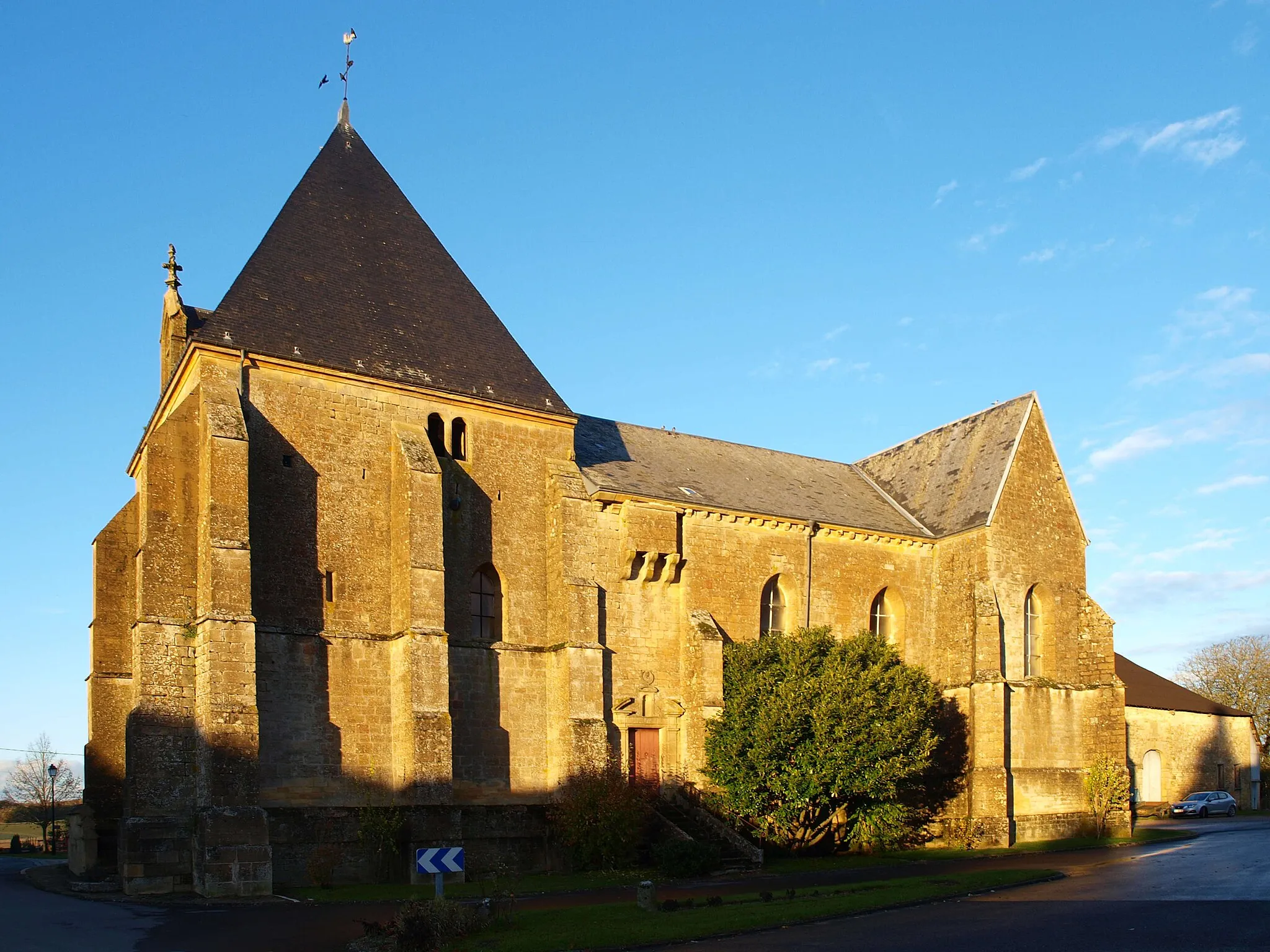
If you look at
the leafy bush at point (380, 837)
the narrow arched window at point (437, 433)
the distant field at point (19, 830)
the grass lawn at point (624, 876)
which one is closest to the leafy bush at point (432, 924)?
the grass lawn at point (624, 876)

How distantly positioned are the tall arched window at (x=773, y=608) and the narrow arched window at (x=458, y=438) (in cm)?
934

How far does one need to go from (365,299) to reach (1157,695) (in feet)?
123

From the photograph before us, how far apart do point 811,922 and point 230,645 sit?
12.3 m

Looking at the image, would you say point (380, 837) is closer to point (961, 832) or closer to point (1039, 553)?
point (961, 832)

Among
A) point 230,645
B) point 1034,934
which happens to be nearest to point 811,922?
point 1034,934

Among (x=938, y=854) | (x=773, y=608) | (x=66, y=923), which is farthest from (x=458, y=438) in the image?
(x=938, y=854)

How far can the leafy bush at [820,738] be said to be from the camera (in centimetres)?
2777

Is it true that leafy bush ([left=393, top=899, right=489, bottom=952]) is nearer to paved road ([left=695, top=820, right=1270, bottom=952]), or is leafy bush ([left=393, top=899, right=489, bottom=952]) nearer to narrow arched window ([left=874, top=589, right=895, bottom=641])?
paved road ([left=695, top=820, right=1270, bottom=952])

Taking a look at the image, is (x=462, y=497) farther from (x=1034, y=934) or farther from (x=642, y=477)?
(x=1034, y=934)

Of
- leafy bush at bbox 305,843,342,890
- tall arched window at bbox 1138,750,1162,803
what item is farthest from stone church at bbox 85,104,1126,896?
tall arched window at bbox 1138,750,1162,803

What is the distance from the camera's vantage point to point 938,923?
17.2 meters

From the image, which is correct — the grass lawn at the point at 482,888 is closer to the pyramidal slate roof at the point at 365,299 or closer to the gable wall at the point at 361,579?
the gable wall at the point at 361,579

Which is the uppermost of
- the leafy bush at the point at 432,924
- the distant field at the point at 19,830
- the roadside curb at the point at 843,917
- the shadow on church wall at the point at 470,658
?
the shadow on church wall at the point at 470,658

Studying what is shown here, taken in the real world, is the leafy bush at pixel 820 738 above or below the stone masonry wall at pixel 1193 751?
above
